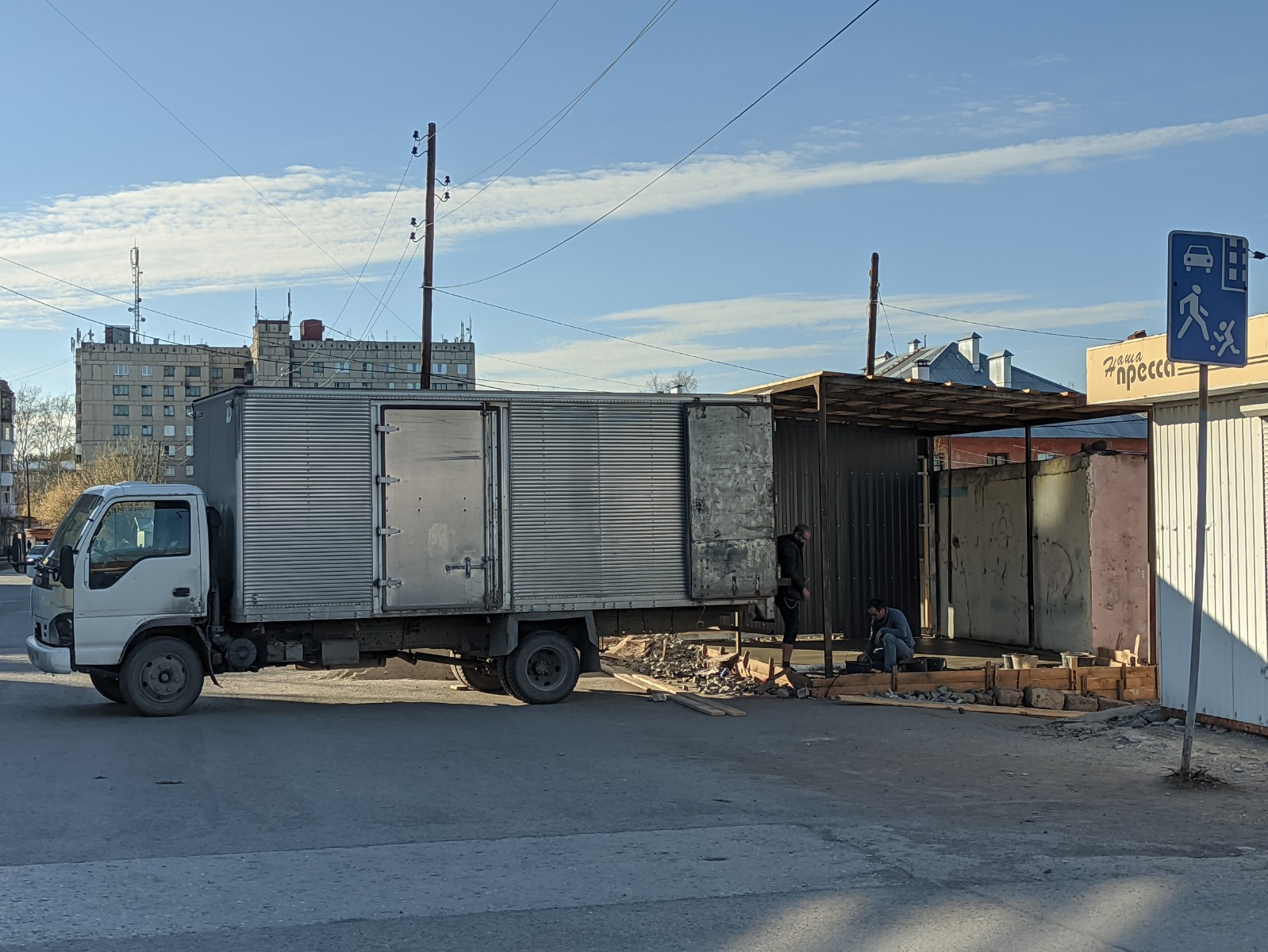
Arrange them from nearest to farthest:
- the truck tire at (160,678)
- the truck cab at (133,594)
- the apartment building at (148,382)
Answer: the truck cab at (133,594)
the truck tire at (160,678)
the apartment building at (148,382)

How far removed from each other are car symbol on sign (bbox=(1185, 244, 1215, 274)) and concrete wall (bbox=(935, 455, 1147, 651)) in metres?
9.26

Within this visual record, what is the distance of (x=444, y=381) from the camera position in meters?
102

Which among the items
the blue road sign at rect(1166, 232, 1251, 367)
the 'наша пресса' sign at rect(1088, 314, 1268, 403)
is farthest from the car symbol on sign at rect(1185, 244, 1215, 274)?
the 'наша пресса' sign at rect(1088, 314, 1268, 403)

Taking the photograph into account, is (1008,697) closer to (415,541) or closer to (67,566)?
(415,541)

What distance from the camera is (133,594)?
12898 millimetres

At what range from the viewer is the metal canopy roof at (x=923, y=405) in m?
15.2

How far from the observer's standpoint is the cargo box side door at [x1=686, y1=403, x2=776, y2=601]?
14.6 m

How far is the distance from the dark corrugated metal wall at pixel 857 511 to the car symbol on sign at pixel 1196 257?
11.1 metres

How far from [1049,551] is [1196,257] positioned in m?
10.4

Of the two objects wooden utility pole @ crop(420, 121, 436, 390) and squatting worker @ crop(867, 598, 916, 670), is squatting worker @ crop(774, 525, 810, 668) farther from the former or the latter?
wooden utility pole @ crop(420, 121, 436, 390)

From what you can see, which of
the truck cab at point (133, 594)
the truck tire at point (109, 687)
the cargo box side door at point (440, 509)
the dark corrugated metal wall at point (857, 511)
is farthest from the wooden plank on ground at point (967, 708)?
the truck tire at point (109, 687)

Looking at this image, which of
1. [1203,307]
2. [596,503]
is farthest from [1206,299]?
[596,503]

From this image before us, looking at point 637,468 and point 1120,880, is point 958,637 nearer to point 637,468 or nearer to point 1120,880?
point 637,468

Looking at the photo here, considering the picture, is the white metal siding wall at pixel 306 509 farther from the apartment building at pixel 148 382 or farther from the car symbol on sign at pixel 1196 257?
the apartment building at pixel 148 382
